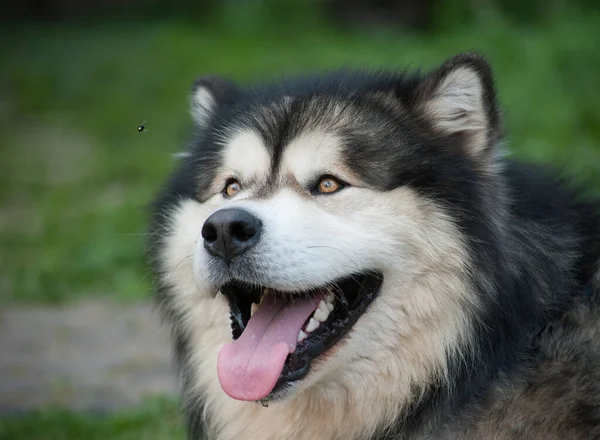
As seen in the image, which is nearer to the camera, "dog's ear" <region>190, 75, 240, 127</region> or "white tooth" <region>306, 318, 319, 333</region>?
"white tooth" <region>306, 318, 319, 333</region>

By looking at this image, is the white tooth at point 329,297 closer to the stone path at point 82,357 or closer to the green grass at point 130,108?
the green grass at point 130,108

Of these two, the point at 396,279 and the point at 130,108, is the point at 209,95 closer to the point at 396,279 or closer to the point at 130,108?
the point at 396,279

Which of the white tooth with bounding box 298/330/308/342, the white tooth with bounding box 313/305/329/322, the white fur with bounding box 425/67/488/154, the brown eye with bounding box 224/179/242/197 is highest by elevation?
the white fur with bounding box 425/67/488/154

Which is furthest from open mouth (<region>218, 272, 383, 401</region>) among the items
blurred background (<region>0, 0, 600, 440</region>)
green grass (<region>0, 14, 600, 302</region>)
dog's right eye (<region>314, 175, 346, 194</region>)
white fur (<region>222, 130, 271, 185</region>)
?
green grass (<region>0, 14, 600, 302</region>)

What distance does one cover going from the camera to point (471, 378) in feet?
11.4

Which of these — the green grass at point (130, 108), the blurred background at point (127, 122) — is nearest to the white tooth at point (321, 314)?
the blurred background at point (127, 122)

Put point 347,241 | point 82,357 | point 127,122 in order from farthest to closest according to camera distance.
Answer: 1. point 127,122
2. point 82,357
3. point 347,241

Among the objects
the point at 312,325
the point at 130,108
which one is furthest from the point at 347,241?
the point at 130,108

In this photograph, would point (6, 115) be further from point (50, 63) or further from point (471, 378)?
point (471, 378)

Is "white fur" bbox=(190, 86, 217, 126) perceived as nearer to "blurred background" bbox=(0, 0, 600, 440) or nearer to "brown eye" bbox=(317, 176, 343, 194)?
"blurred background" bbox=(0, 0, 600, 440)

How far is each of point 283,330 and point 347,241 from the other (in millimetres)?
435

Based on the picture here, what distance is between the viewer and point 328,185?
3.67 metres

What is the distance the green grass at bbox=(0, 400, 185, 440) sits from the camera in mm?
5062

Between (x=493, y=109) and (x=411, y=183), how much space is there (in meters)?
0.48
